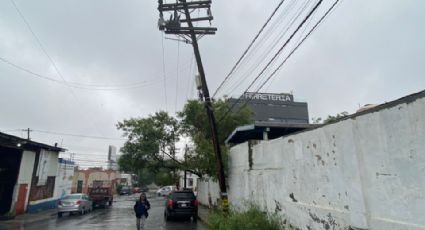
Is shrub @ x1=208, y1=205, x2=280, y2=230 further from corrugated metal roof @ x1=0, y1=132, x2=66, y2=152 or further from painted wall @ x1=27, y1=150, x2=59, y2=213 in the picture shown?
painted wall @ x1=27, y1=150, x2=59, y2=213

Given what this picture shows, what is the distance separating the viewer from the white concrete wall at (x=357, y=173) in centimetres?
489

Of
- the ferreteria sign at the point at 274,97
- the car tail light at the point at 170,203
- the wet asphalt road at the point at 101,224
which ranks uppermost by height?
the ferreteria sign at the point at 274,97

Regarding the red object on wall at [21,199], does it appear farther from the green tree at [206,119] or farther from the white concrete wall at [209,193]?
the white concrete wall at [209,193]

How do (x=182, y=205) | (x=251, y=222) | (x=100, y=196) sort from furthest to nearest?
(x=100, y=196)
(x=182, y=205)
(x=251, y=222)

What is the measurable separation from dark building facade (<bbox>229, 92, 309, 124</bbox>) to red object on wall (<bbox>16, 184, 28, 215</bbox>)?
3428cm

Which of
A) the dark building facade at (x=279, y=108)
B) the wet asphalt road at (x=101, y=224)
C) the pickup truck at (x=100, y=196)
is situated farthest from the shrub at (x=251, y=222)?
the dark building facade at (x=279, y=108)

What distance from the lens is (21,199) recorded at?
2178cm

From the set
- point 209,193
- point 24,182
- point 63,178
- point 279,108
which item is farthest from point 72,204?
point 279,108

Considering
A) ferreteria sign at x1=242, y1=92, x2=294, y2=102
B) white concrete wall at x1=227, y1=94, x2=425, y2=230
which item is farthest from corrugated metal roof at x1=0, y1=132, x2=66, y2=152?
ferreteria sign at x1=242, y1=92, x2=294, y2=102

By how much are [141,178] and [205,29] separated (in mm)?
85514

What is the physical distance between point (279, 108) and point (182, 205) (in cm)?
3723

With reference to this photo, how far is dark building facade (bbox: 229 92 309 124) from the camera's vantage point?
164 feet

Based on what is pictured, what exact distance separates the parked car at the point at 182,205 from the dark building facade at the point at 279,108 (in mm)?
33080

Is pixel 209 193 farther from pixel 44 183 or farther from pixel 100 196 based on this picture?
pixel 44 183
